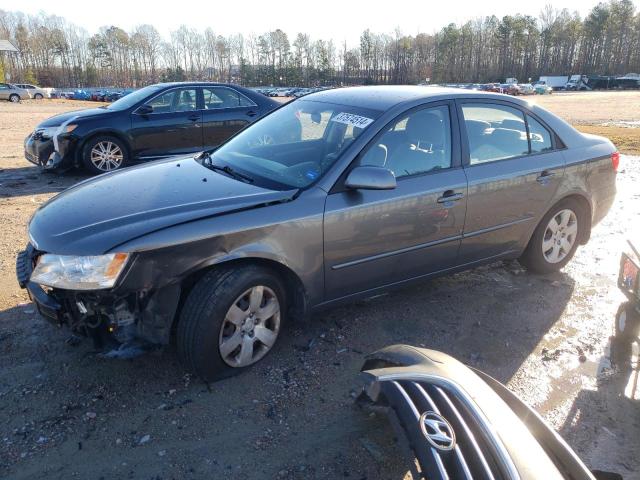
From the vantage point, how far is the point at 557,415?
9.61ft

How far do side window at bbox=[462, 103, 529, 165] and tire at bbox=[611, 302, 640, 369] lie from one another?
1.44m

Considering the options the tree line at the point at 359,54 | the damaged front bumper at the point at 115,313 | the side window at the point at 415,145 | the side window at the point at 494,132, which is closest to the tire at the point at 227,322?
the damaged front bumper at the point at 115,313

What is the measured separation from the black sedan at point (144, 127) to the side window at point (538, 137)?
189 inches

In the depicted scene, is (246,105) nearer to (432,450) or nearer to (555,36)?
(432,450)

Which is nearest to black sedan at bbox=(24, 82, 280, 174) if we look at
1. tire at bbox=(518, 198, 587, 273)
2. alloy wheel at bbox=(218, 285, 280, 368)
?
tire at bbox=(518, 198, 587, 273)

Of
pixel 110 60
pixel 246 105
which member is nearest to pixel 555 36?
pixel 110 60

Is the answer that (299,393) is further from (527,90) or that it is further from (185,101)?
(527,90)

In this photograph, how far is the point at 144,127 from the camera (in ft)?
27.0

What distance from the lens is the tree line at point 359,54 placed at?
102000 mm

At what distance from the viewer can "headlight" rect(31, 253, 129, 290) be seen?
267 cm

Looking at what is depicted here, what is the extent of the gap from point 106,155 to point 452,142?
240 inches

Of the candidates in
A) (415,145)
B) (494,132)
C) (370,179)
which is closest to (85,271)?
(370,179)

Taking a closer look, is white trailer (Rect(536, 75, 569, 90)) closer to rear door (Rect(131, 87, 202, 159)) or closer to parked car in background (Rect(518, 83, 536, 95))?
parked car in background (Rect(518, 83, 536, 95))

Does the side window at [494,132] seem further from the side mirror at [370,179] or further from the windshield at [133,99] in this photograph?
the windshield at [133,99]
